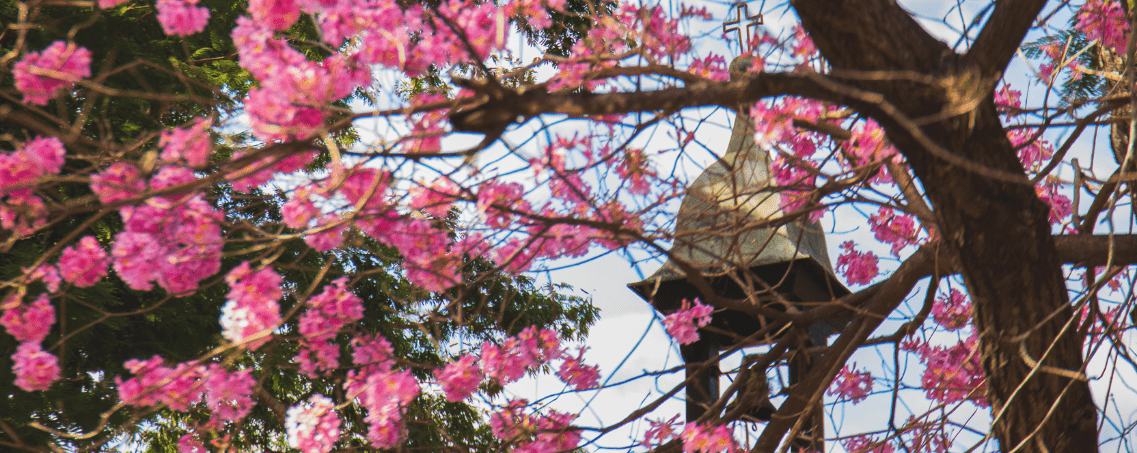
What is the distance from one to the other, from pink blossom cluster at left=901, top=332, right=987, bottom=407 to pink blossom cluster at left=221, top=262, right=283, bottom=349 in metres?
3.27

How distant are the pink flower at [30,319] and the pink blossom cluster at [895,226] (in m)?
4.28

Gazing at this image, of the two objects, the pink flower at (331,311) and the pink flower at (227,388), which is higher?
the pink flower at (331,311)

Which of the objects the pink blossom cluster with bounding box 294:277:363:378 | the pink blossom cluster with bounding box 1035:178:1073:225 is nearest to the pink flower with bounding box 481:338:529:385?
the pink blossom cluster with bounding box 294:277:363:378

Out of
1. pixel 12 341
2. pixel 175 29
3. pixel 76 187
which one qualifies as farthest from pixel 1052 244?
pixel 76 187

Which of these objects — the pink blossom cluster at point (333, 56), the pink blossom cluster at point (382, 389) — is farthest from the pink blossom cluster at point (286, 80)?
the pink blossom cluster at point (382, 389)

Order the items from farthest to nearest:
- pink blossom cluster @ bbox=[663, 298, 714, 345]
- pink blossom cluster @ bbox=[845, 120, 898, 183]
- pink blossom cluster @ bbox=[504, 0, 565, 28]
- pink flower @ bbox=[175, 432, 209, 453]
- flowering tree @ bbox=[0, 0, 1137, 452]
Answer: pink flower @ bbox=[175, 432, 209, 453]
pink blossom cluster @ bbox=[663, 298, 714, 345]
pink blossom cluster @ bbox=[504, 0, 565, 28]
pink blossom cluster @ bbox=[845, 120, 898, 183]
flowering tree @ bbox=[0, 0, 1137, 452]

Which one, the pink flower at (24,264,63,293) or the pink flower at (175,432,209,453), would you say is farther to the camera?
the pink flower at (175,432,209,453)

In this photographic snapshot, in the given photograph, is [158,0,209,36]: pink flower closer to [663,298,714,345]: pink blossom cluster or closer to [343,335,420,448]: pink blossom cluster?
[343,335,420,448]: pink blossom cluster

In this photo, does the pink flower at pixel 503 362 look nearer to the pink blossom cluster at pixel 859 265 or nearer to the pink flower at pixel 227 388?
the pink flower at pixel 227 388

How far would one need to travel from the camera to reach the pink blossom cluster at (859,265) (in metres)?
5.13

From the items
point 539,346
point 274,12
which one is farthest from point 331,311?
point 274,12

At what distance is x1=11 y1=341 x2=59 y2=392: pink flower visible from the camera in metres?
3.52

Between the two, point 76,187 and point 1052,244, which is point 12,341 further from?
point 1052,244

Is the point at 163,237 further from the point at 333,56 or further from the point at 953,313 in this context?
the point at 953,313
